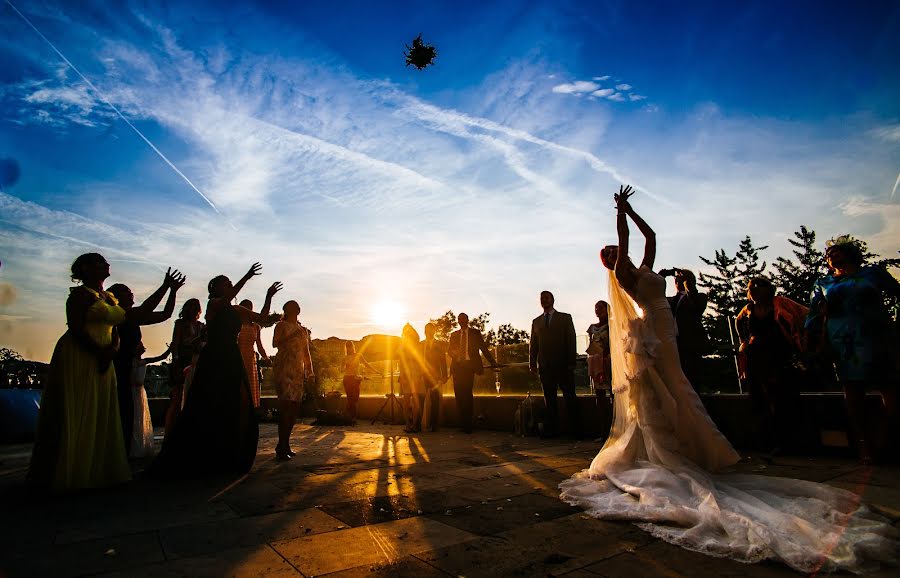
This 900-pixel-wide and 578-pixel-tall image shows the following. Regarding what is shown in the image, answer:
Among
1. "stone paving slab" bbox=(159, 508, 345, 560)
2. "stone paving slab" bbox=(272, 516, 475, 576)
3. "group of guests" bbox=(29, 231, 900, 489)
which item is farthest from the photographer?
"group of guests" bbox=(29, 231, 900, 489)

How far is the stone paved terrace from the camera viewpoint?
2193 mm

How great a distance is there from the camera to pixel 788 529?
2.34 m

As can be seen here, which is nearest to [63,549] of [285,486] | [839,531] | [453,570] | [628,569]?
[285,486]

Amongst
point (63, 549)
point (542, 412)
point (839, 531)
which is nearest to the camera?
point (839, 531)

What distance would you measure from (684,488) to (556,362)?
4.42 meters

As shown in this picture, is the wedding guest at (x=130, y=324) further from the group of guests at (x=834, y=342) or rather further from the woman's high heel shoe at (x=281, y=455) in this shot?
the group of guests at (x=834, y=342)

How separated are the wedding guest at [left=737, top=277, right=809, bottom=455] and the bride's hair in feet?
6.52

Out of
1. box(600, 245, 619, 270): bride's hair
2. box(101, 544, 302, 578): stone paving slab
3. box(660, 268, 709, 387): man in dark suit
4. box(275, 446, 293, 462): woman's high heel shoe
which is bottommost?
box(275, 446, 293, 462): woman's high heel shoe

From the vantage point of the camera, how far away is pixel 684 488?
3.15 metres

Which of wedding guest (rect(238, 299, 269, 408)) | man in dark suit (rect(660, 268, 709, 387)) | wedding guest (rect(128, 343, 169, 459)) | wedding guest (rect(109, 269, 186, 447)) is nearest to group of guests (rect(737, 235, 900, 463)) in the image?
man in dark suit (rect(660, 268, 709, 387))

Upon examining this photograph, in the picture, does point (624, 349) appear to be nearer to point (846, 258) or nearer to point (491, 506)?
point (491, 506)

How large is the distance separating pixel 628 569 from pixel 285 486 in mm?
3091

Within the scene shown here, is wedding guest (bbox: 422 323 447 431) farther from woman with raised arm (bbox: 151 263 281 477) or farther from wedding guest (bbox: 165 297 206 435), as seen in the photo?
woman with raised arm (bbox: 151 263 281 477)

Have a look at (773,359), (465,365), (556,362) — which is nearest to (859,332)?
(773,359)
